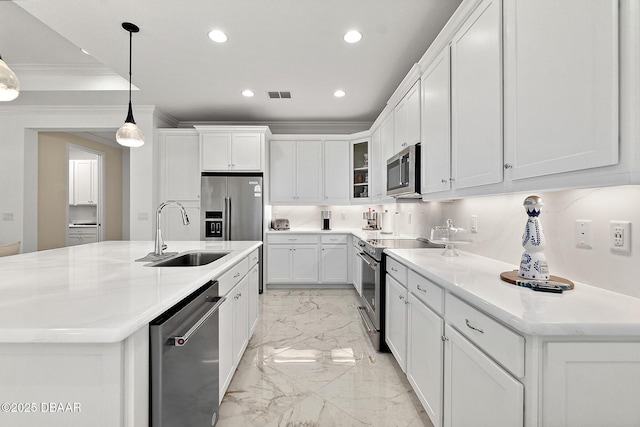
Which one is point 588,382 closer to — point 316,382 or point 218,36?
point 316,382

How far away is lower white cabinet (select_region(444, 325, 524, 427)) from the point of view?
95 centimetres

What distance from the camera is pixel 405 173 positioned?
8.81 feet

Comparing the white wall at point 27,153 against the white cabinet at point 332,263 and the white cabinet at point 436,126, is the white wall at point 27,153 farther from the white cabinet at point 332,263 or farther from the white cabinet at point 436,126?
the white cabinet at point 436,126

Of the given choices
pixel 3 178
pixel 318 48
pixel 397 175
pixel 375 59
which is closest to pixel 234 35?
pixel 318 48

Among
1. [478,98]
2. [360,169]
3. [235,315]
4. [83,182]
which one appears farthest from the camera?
[83,182]

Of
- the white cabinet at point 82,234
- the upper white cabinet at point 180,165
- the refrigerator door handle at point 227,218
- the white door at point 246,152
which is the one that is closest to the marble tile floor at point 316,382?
the refrigerator door handle at point 227,218

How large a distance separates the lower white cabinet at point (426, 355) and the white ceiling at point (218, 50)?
2.20m

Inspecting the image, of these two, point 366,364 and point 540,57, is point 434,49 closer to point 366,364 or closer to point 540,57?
point 540,57

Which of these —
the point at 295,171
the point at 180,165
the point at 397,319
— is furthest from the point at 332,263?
the point at 180,165

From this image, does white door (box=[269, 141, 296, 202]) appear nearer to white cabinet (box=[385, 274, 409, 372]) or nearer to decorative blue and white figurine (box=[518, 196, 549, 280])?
white cabinet (box=[385, 274, 409, 372])

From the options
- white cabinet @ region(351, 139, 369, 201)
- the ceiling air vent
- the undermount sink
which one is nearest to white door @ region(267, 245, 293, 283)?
white cabinet @ region(351, 139, 369, 201)

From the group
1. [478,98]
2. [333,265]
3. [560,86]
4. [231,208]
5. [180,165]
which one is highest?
[180,165]

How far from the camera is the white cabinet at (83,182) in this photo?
21.6 ft

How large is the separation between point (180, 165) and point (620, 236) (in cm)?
482
